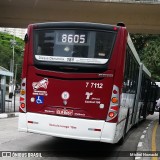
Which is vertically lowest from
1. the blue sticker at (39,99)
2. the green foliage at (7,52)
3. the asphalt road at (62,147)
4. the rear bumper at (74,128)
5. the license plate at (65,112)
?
the asphalt road at (62,147)

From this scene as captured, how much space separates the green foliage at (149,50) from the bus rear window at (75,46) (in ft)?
93.6

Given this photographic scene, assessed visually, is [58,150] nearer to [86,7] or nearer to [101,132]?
[101,132]

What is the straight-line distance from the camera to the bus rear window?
9641 millimetres

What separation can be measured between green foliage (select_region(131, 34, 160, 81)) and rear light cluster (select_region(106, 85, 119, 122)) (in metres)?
28.8

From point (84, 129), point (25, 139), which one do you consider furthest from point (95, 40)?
point (25, 139)

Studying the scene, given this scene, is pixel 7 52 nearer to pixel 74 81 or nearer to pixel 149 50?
pixel 149 50

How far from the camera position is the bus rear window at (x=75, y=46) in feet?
31.6

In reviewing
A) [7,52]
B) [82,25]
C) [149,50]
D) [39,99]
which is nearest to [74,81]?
[39,99]

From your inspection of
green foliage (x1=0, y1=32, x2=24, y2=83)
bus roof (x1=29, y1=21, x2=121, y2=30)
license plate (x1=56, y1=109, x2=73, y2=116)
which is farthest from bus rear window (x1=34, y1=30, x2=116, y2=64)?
green foliage (x1=0, y1=32, x2=24, y2=83)

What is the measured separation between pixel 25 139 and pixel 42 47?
3424 millimetres

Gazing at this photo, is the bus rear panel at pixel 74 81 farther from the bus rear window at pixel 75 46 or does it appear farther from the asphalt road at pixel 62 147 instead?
the asphalt road at pixel 62 147

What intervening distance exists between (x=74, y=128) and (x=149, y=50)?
3007cm

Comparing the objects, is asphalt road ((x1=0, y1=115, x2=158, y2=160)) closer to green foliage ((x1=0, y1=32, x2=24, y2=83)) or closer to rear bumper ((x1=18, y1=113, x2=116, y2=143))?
rear bumper ((x1=18, y1=113, x2=116, y2=143))

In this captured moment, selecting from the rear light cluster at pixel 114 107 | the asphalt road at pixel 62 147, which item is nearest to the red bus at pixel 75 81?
the rear light cluster at pixel 114 107
